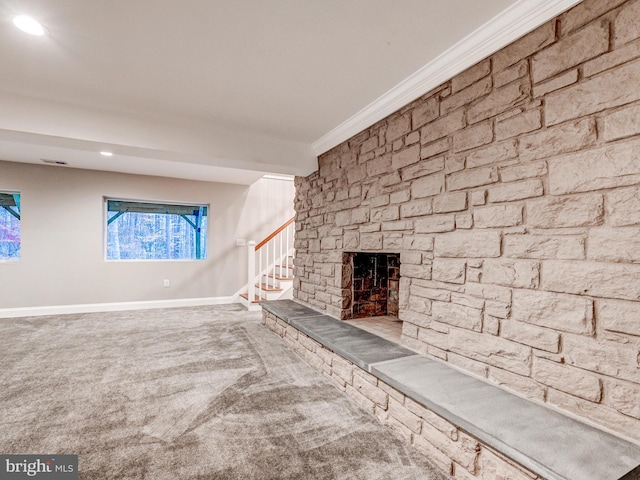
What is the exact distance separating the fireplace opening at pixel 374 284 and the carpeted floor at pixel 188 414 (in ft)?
2.80

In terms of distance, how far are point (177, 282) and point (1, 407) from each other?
138 inches

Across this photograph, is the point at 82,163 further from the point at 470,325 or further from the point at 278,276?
the point at 470,325

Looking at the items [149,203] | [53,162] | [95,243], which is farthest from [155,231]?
[53,162]

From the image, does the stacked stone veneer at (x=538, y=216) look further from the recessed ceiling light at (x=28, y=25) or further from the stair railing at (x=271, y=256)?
the stair railing at (x=271, y=256)

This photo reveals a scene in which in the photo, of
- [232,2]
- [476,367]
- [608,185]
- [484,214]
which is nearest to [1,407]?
[232,2]

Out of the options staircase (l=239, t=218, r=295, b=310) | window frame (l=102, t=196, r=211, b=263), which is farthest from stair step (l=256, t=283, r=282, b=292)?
window frame (l=102, t=196, r=211, b=263)

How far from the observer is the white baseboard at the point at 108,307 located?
466 cm

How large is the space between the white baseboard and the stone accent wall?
145 inches

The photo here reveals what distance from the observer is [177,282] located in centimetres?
554

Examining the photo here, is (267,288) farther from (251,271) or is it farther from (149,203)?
(149,203)

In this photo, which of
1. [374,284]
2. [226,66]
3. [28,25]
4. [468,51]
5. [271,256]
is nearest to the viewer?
[28,25]

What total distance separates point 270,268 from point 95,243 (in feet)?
8.93

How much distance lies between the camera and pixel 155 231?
5.57m

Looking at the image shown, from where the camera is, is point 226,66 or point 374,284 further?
point 374,284
